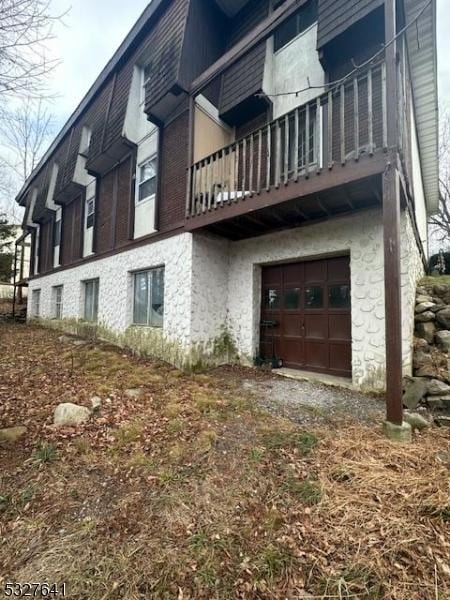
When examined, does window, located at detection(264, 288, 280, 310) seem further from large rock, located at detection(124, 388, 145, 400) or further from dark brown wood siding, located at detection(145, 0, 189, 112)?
dark brown wood siding, located at detection(145, 0, 189, 112)

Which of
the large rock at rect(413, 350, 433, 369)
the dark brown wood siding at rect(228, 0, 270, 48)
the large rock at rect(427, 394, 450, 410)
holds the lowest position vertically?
the large rock at rect(427, 394, 450, 410)

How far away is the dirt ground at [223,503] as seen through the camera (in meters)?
1.90

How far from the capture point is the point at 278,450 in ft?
10.9

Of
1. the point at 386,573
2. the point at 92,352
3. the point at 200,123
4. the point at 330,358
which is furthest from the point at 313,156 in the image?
the point at 92,352

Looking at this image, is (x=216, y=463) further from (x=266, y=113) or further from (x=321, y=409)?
(x=266, y=113)

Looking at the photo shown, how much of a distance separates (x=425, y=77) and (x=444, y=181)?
646 inches

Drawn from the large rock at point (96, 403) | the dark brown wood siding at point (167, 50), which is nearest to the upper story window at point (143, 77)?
the dark brown wood siding at point (167, 50)

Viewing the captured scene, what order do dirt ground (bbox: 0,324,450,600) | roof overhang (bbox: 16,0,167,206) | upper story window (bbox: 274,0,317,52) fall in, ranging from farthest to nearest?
roof overhang (bbox: 16,0,167,206)
upper story window (bbox: 274,0,317,52)
dirt ground (bbox: 0,324,450,600)

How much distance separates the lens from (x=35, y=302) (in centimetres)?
1591

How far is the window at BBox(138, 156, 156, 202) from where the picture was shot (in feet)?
27.9

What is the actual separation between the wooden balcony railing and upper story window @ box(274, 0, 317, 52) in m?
2.45

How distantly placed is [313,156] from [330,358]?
4.33 meters

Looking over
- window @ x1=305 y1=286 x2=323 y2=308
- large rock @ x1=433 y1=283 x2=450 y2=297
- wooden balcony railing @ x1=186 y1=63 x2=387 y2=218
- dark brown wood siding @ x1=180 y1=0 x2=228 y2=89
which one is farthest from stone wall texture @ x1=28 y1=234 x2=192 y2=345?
large rock @ x1=433 y1=283 x2=450 y2=297

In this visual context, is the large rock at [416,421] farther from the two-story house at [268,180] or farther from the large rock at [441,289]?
the large rock at [441,289]
